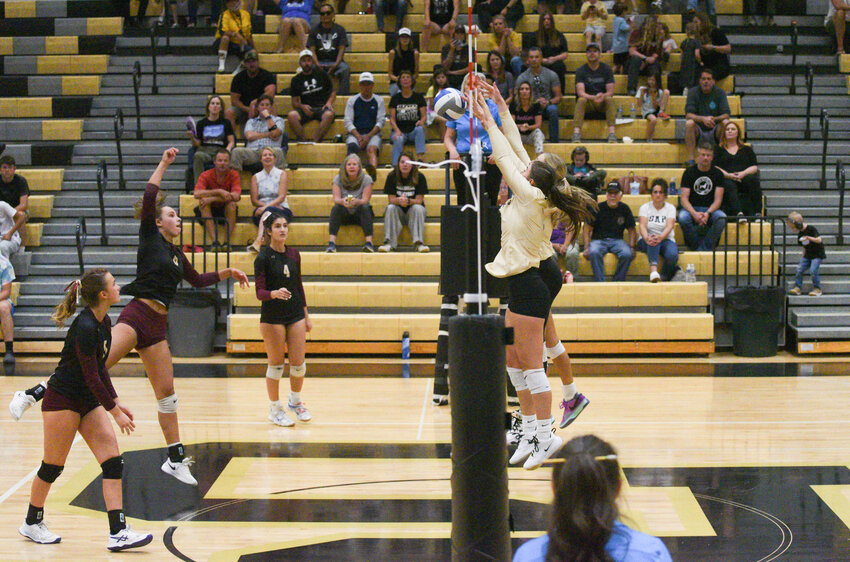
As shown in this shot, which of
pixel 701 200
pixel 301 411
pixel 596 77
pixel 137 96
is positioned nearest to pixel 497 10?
pixel 596 77

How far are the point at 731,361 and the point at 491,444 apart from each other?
6.84 m

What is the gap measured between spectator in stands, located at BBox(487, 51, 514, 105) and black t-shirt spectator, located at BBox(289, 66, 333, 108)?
217 cm

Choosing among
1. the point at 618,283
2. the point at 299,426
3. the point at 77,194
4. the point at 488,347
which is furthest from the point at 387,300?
the point at 488,347

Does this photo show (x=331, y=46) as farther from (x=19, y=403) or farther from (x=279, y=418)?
(x=19, y=403)

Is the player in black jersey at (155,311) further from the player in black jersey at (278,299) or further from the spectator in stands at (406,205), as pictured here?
the spectator in stands at (406,205)

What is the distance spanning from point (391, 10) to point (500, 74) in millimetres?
2781

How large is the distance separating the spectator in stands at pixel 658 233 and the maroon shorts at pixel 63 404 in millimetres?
7147

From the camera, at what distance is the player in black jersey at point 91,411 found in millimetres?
5031

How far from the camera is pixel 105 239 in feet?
39.1

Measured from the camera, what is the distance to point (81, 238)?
37.6ft

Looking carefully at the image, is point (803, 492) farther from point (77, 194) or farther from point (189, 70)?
point (189, 70)

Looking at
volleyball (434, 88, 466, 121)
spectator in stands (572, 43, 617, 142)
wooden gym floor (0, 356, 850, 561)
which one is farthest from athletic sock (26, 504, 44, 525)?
spectator in stands (572, 43, 617, 142)

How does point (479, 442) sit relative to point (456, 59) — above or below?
below

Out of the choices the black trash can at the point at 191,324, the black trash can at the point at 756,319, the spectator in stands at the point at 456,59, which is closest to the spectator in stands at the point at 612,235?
the black trash can at the point at 756,319
